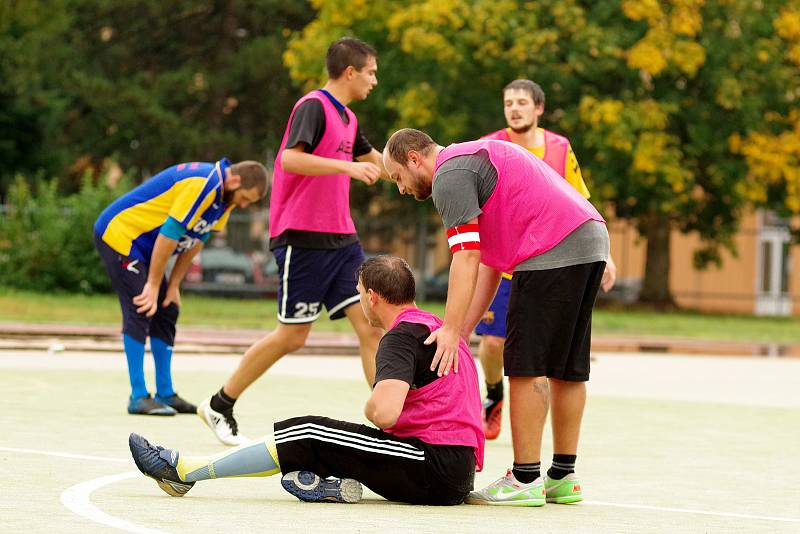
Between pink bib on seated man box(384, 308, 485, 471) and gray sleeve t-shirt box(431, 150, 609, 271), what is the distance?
0.48 meters

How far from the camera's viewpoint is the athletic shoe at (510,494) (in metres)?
6.64

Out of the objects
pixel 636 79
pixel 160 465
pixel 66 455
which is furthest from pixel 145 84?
pixel 160 465

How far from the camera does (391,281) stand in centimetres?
646

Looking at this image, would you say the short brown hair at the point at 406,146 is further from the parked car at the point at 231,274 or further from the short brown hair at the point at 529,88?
the parked car at the point at 231,274

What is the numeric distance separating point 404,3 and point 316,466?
94.3 feet

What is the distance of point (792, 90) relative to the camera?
32.8 metres

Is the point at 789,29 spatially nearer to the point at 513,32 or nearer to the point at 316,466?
the point at 513,32

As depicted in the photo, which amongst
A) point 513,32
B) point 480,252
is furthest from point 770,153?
point 480,252

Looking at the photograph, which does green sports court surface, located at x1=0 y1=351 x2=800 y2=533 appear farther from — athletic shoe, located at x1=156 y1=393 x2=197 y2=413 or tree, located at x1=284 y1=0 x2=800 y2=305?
tree, located at x1=284 y1=0 x2=800 y2=305

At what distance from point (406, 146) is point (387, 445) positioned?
1.30 m

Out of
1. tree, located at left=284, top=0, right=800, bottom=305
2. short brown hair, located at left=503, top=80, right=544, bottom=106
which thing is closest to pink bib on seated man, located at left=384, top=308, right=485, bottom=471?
short brown hair, located at left=503, top=80, right=544, bottom=106

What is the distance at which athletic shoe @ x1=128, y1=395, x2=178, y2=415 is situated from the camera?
10.2m

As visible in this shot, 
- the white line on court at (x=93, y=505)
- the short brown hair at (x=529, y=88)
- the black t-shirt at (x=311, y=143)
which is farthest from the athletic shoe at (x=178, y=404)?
the white line on court at (x=93, y=505)

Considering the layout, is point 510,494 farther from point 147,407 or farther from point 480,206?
point 147,407
